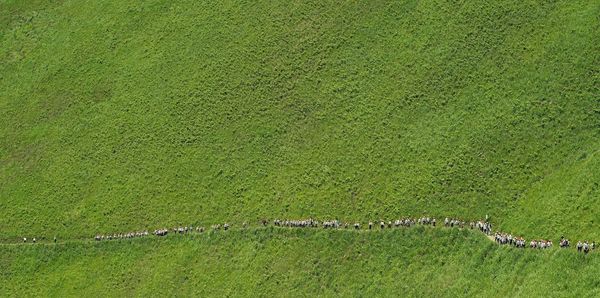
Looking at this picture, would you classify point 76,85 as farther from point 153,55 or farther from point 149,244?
point 149,244

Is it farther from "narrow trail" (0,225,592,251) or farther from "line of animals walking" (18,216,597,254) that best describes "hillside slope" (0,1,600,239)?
"narrow trail" (0,225,592,251)

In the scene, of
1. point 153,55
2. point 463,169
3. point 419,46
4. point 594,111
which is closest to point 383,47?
Result: point 419,46

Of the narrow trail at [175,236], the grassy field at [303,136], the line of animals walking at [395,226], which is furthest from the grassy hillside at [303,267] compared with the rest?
the line of animals walking at [395,226]

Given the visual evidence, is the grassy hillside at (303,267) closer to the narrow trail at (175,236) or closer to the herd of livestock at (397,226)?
the narrow trail at (175,236)

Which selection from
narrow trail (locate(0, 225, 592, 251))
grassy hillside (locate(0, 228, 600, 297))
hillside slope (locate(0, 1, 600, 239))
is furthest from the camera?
hillside slope (locate(0, 1, 600, 239))

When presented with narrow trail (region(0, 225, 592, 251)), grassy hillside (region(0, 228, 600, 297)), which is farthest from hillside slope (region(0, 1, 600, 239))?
grassy hillside (region(0, 228, 600, 297))

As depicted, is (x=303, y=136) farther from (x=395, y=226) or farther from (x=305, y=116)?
(x=395, y=226)

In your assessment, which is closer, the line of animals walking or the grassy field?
the line of animals walking
